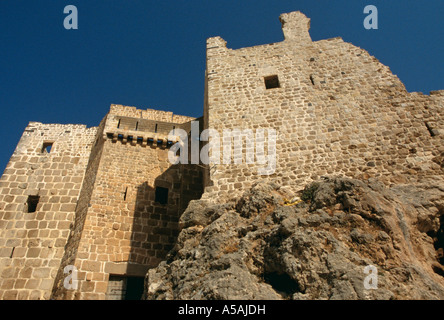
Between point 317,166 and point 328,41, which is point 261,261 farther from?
point 328,41

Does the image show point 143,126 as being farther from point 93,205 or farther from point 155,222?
point 155,222

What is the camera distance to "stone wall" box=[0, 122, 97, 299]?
1031 cm

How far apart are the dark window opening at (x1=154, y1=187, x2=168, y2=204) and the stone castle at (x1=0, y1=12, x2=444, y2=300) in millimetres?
38

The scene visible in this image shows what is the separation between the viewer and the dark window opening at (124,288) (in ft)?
31.7

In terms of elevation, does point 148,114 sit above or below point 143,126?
above

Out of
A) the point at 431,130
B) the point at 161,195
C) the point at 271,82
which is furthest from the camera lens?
the point at 161,195

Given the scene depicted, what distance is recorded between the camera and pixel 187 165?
41.6ft

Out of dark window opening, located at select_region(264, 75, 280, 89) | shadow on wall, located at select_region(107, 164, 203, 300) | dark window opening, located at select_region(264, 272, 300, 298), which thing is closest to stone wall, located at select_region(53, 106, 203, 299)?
shadow on wall, located at select_region(107, 164, 203, 300)

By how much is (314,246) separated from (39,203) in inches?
379

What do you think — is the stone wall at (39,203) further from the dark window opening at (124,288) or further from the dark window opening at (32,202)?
the dark window opening at (124,288)

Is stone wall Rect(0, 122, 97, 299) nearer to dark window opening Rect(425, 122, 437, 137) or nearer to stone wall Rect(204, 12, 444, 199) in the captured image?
stone wall Rect(204, 12, 444, 199)

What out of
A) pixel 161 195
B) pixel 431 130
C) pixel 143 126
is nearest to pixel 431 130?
pixel 431 130
